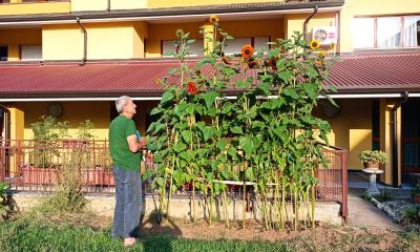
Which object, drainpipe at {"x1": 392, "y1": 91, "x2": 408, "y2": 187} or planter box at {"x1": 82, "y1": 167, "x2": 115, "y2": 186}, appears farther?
drainpipe at {"x1": 392, "y1": 91, "x2": 408, "y2": 187}

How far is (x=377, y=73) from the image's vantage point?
10.3 meters

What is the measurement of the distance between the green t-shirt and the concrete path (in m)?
3.81

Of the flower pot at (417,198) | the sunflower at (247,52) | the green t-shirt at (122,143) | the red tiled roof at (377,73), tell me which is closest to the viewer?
the green t-shirt at (122,143)

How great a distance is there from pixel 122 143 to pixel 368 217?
4.64 m

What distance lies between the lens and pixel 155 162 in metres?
6.05

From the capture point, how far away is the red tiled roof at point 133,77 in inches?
373

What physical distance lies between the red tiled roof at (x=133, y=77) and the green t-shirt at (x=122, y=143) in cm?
505

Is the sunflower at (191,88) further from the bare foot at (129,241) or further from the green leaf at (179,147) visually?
the bare foot at (129,241)

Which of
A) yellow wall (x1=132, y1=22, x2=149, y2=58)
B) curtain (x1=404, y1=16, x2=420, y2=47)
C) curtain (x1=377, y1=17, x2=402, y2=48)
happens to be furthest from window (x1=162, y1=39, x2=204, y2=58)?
curtain (x1=404, y1=16, x2=420, y2=47)

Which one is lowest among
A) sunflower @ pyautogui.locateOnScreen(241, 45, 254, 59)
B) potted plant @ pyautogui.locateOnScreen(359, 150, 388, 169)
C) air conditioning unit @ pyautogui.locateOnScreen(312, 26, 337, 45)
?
potted plant @ pyautogui.locateOnScreen(359, 150, 388, 169)

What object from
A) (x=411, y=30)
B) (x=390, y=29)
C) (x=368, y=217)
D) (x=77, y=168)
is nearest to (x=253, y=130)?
(x=368, y=217)

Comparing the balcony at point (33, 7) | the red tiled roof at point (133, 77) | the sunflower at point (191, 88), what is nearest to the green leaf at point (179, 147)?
the sunflower at point (191, 88)

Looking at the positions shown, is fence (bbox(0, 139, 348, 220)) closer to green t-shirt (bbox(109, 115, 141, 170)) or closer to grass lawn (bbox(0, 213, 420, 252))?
grass lawn (bbox(0, 213, 420, 252))

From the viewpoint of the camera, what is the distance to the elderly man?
516cm
